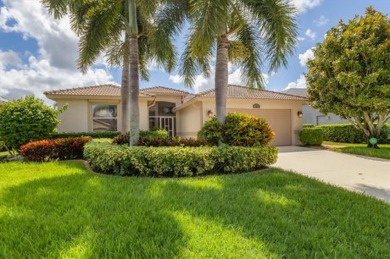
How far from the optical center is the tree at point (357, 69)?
1214 cm

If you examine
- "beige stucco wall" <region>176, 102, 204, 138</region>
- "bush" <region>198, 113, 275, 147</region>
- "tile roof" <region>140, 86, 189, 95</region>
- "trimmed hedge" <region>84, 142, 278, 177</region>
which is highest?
"tile roof" <region>140, 86, 189, 95</region>

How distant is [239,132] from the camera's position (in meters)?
8.75

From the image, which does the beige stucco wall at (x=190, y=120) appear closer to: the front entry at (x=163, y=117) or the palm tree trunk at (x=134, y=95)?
the front entry at (x=163, y=117)

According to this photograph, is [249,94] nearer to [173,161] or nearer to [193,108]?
[193,108]

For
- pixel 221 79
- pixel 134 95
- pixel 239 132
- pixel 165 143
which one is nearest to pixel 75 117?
pixel 134 95

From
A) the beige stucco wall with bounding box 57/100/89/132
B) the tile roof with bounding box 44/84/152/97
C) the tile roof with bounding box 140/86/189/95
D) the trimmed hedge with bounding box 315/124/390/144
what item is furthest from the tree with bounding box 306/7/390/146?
the beige stucco wall with bounding box 57/100/89/132

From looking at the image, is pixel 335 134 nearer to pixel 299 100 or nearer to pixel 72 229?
pixel 299 100

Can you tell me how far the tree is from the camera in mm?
12141

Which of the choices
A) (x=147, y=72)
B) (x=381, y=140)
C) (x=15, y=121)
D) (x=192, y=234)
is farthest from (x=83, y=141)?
(x=381, y=140)

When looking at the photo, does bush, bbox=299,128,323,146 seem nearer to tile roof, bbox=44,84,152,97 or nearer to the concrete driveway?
the concrete driveway

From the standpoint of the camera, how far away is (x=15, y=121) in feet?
36.7

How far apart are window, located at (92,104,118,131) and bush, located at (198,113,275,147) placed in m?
10.9

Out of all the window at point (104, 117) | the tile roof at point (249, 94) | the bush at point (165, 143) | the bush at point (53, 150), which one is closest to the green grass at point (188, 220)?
the bush at point (165, 143)

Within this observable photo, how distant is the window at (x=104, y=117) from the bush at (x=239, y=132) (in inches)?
430
